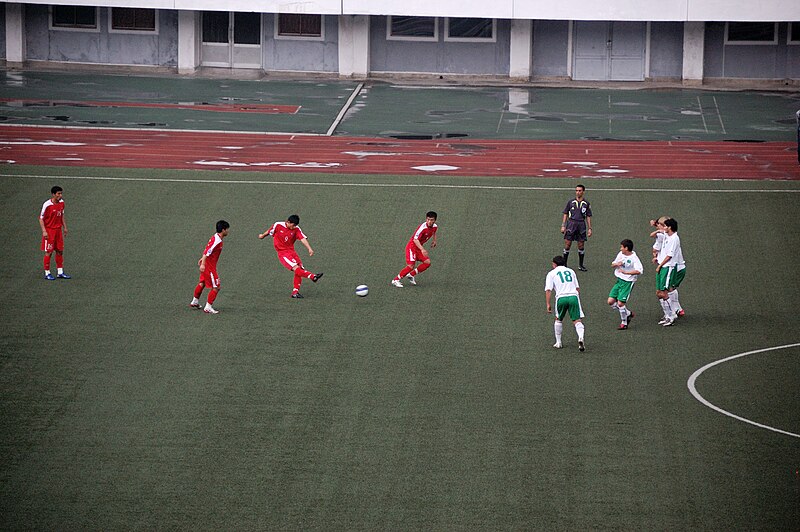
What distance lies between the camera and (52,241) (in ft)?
71.8

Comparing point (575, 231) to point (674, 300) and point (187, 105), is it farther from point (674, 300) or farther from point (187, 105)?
point (187, 105)

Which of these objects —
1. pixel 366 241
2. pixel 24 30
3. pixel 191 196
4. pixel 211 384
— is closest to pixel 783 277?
pixel 366 241

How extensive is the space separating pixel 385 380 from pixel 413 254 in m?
4.78

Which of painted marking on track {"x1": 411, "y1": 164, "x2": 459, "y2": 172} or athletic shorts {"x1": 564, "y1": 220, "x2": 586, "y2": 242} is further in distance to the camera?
painted marking on track {"x1": 411, "y1": 164, "x2": 459, "y2": 172}

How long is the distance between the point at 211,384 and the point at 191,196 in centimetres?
1178

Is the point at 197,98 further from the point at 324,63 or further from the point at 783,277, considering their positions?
the point at 783,277

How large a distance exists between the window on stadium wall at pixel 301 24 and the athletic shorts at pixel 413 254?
25.9 meters

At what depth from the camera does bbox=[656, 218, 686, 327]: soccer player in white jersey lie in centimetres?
1983

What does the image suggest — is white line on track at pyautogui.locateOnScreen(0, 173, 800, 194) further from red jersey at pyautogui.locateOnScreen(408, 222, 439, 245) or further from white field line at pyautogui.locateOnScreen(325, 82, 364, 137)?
red jersey at pyautogui.locateOnScreen(408, 222, 439, 245)

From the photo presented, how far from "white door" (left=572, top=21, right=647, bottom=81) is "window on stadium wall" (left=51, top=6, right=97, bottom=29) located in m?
19.0

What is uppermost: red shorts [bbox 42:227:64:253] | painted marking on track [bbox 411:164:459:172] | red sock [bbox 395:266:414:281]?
painted marking on track [bbox 411:164:459:172]

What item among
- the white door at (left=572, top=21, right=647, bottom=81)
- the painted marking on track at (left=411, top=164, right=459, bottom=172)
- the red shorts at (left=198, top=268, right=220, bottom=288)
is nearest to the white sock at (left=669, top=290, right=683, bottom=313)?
the red shorts at (left=198, top=268, right=220, bottom=288)

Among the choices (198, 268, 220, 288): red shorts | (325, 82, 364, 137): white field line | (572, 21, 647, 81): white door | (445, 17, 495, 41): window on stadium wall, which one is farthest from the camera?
(445, 17, 495, 41): window on stadium wall

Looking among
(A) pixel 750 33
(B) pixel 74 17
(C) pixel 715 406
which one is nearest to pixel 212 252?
(C) pixel 715 406
